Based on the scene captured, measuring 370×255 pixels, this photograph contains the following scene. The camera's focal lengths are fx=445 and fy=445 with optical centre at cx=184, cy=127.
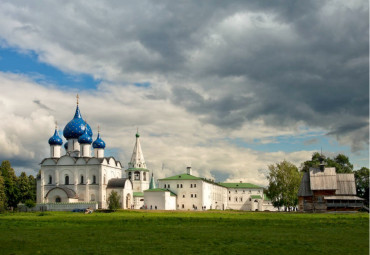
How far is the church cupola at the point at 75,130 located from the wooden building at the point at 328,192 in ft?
122

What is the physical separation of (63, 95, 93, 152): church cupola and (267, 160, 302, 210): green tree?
31401 mm

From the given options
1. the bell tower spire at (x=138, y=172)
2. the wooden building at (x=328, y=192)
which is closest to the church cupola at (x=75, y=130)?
the bell tower spire at (x=138, y=172)

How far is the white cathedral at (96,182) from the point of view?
68875 millimetres

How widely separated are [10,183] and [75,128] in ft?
43.6

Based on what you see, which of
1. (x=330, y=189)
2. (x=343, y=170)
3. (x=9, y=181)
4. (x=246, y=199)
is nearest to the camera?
(x=330, y=189)

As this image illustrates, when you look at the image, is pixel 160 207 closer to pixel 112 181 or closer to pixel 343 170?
pixel 112 181

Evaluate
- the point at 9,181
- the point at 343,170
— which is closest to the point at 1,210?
the point at 9,181

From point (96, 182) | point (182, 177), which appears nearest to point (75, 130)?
point (96, 182)

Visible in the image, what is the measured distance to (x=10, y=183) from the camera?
67.2 metres

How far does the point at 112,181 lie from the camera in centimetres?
7156

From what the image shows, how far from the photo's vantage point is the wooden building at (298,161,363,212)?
53281 mm

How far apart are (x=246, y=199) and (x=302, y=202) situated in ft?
149

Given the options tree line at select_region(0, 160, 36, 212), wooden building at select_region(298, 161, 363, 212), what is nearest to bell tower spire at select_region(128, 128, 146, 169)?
tree line at select_region(0, 160, 36, 212)

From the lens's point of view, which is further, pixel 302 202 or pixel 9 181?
pixel 9 181
